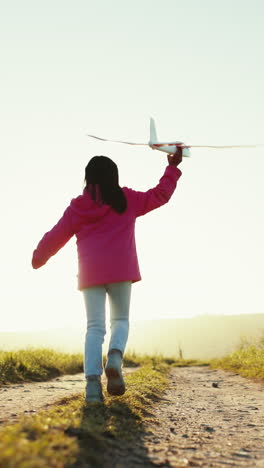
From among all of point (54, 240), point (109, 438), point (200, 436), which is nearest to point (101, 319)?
point (54, 240)

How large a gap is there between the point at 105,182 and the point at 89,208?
31 cm

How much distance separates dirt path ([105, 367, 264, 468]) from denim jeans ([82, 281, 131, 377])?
2.49 feet

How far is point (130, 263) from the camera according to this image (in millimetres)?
4578

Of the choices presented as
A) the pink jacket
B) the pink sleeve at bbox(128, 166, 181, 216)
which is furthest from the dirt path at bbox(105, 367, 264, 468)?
the pink sleeve at bbox(128, 166, 181, 216)

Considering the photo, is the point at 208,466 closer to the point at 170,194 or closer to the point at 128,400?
the point at 128,400

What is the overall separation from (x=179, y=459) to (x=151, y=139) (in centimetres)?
369

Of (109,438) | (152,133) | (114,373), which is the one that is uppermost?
(152,133)

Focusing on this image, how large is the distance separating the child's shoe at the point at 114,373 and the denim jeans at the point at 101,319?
109mm

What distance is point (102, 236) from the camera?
15.1 feet

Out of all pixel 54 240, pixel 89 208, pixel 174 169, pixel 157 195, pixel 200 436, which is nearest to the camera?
pixel 200 436

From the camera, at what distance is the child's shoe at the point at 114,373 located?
4277 mm

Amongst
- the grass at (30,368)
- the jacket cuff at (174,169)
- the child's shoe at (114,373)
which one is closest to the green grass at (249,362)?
the grass at (30,368)

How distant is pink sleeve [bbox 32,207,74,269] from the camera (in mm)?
4762

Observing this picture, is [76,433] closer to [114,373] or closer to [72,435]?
[72,435]
